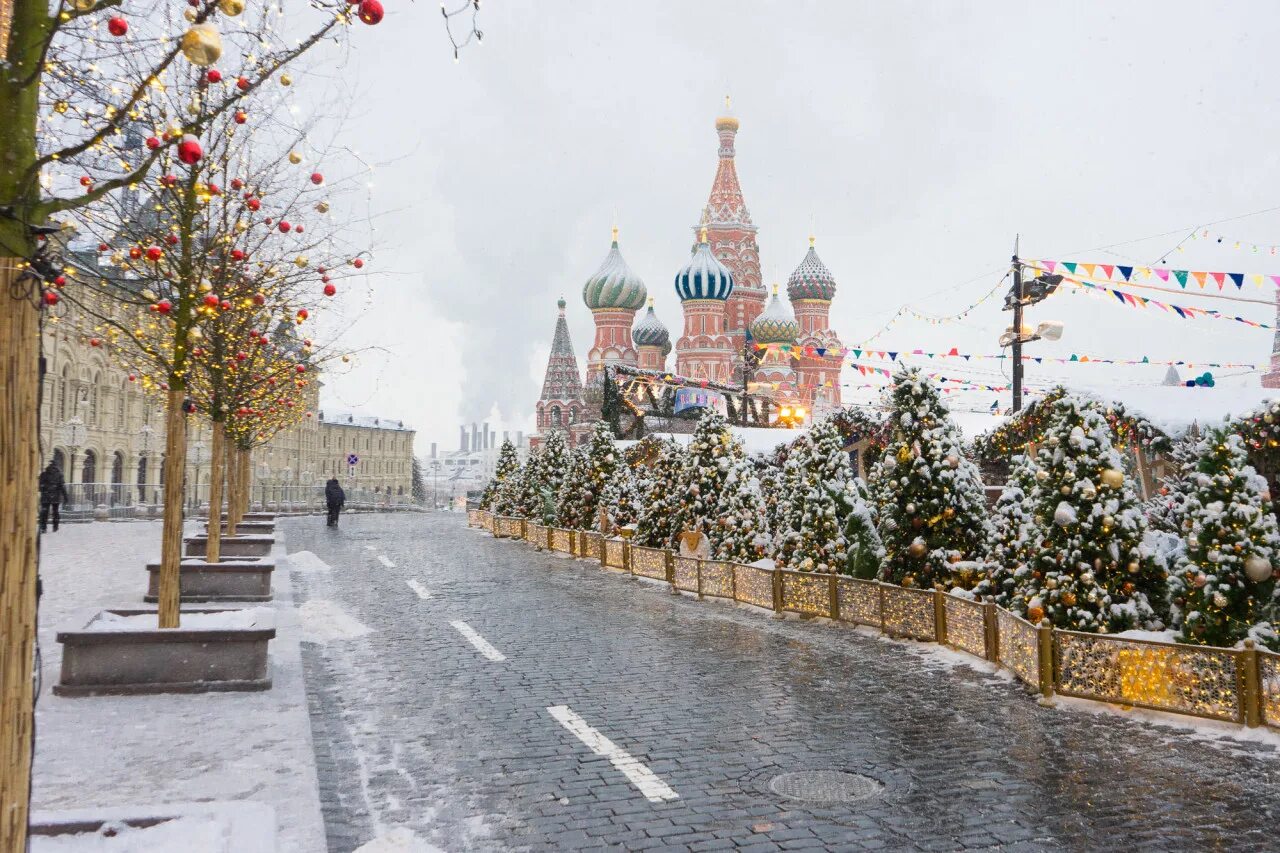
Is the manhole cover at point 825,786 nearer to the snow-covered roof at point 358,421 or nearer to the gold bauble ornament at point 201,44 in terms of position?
the gold bauble ornament at point 201,44

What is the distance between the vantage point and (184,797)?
6.15 metres

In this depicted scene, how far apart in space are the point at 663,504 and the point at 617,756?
14.0 meters

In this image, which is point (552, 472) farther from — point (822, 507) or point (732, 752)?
point (732, 752)

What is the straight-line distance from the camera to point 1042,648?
9469 mm

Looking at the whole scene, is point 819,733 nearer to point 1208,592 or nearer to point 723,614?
point 1208,592

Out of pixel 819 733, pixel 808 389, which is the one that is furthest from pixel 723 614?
pixel 808 389

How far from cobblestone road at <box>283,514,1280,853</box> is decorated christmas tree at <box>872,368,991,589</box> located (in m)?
1.34

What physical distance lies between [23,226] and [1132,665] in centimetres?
918

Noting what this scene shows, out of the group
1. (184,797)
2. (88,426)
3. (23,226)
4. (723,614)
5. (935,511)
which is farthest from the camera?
(88,426)

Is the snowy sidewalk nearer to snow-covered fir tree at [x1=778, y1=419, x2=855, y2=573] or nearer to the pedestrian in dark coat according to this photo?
snow-covered fir tree at [x1=778, y1=419, x2=855, y2=573]

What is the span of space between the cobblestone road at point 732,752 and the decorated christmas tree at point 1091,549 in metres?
1.21

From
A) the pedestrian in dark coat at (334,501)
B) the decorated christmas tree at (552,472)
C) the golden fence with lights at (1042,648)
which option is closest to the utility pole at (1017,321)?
the golden fence with lights at (1042,648)

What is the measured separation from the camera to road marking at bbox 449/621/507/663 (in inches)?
450

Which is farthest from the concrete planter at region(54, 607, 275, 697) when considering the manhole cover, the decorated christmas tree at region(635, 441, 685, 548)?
the decorated christmas tree at region(635, 441, 685, 548)
